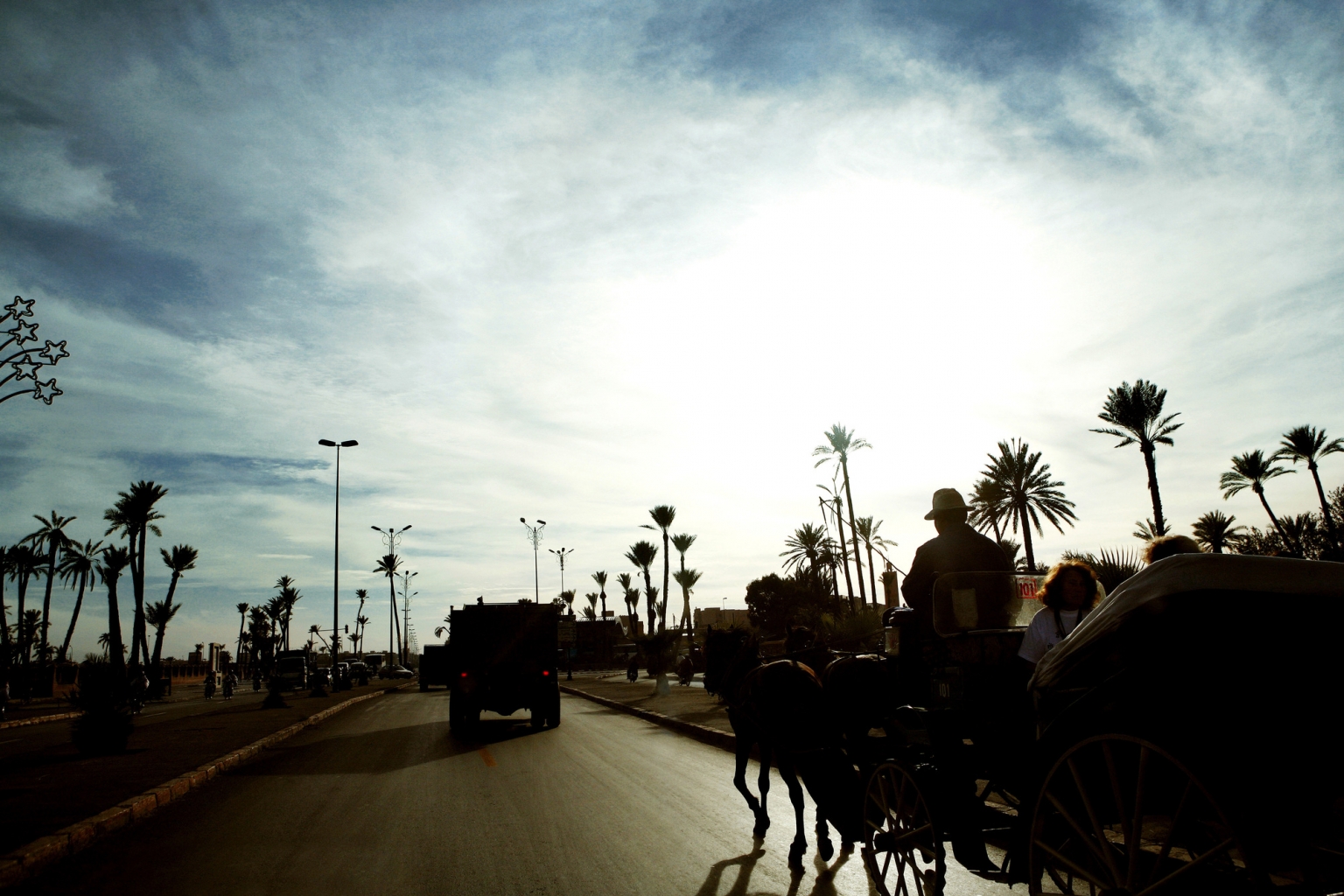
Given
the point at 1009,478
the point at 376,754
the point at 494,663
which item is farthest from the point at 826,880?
the point at 1009,478

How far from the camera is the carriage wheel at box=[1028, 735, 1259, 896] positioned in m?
2.79

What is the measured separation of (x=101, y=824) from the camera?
7.78 metres

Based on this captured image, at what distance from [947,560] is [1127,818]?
105 inches

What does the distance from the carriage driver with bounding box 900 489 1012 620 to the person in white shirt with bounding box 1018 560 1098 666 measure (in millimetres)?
798

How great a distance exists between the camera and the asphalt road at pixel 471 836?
5695 millimetres

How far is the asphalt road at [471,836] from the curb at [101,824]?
0.16 meters

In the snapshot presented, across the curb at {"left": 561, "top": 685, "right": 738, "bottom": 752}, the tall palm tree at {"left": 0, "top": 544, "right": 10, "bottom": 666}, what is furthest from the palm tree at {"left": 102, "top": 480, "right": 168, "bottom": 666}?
the curb at {"left": 561, "top": 685, "right": 738, "bottom": 752}

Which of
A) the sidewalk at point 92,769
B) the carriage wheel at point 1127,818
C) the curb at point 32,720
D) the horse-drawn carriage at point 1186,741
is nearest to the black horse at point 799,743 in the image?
the horse-drawn carriage at point 1186,741

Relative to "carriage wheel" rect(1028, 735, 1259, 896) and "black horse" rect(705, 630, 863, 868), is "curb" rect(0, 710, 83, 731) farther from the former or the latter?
"carriage wheel" rect(1028, 735, 1259, 896)

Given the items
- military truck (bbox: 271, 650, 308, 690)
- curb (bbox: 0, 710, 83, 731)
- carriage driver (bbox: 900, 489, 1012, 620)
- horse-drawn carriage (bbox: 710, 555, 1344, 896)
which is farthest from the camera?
military truck (bbox: 271, 650, 308, 690)

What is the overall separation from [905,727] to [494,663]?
14789mm

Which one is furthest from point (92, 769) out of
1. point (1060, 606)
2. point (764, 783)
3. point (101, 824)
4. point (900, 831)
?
point (1060, 606)

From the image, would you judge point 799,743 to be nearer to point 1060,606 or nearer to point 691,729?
point 1060,606

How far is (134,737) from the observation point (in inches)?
698
